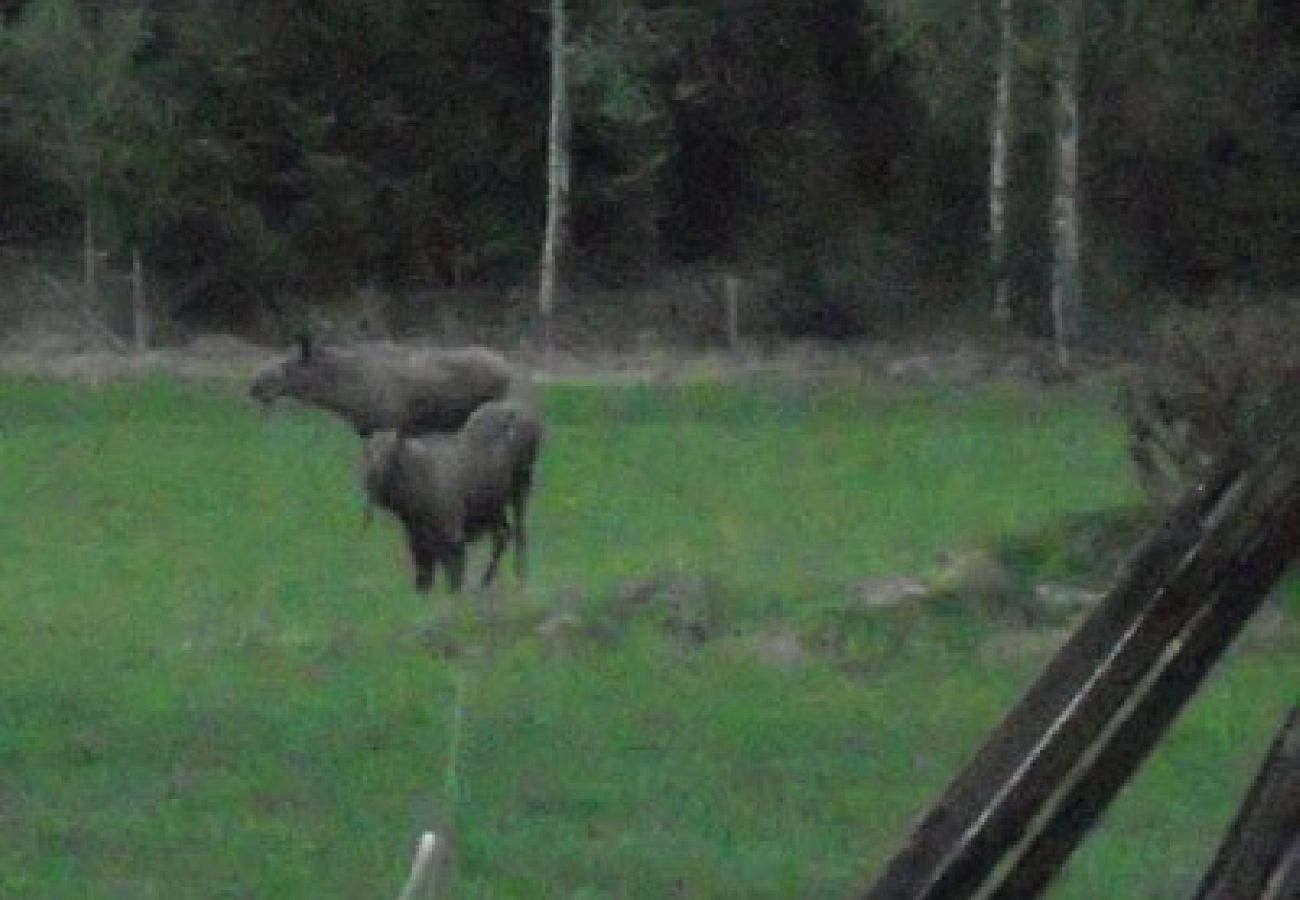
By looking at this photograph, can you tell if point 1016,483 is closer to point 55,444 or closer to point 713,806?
point 55,444

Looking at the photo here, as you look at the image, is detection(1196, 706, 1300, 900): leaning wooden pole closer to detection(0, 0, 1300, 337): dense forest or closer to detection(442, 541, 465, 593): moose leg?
detection(442, 541, 465, 593): moose leg

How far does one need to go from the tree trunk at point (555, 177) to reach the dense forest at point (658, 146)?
589 mm

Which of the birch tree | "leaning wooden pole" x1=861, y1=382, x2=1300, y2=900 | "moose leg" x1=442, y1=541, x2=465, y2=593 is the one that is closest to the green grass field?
"moose leg" x1=442, y1=541, x2=465, y2=593

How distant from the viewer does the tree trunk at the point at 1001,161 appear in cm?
4981

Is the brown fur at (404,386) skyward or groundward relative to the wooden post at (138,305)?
skyward

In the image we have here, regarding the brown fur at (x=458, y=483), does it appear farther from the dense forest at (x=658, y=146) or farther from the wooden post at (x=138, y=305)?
the wooden post at (x=138, y=305)

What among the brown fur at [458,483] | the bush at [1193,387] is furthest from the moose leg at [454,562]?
the bush at [1193,387]

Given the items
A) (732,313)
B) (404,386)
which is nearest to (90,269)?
(732,313)

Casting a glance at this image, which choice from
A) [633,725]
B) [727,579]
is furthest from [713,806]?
[727,579]

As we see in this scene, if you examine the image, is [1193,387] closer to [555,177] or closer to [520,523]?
[520,523]

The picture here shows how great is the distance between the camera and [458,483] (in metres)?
25.1

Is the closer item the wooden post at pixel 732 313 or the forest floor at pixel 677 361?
the forest floor at pixel 677 361

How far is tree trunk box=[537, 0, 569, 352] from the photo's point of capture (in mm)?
52625

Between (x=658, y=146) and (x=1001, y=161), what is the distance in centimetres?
Result: 632
